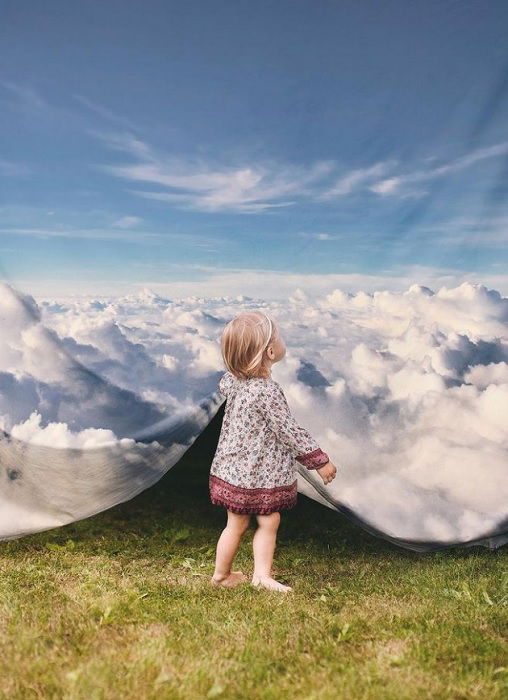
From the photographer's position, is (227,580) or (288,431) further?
(227,580)

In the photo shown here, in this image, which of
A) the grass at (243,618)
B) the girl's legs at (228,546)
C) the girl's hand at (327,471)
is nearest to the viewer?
the grass at (243,618)

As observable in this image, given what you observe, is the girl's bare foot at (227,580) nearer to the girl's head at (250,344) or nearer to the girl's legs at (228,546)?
the girl's legs at (228,546)

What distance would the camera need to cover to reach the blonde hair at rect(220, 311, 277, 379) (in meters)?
2.73

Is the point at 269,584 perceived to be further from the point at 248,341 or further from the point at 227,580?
the point at 248,341

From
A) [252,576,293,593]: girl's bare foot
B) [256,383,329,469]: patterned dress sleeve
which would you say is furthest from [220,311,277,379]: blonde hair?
[252,576,293,593]: girl's bare foot

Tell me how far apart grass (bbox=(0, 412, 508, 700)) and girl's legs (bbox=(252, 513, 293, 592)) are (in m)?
0.08

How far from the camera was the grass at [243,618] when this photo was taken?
1970 mm

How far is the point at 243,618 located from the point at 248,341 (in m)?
0.88

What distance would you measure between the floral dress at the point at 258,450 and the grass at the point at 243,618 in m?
0.31

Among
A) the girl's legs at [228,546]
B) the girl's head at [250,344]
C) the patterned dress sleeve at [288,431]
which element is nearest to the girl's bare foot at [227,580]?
the girl's legs at [228,546]

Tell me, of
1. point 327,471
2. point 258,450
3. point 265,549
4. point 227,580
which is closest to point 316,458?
point 327,471

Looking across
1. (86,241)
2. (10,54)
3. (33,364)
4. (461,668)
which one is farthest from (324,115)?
(461,668)

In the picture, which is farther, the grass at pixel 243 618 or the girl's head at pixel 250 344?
the girl's head at pixel 250 344

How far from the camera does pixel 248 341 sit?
2.73m
